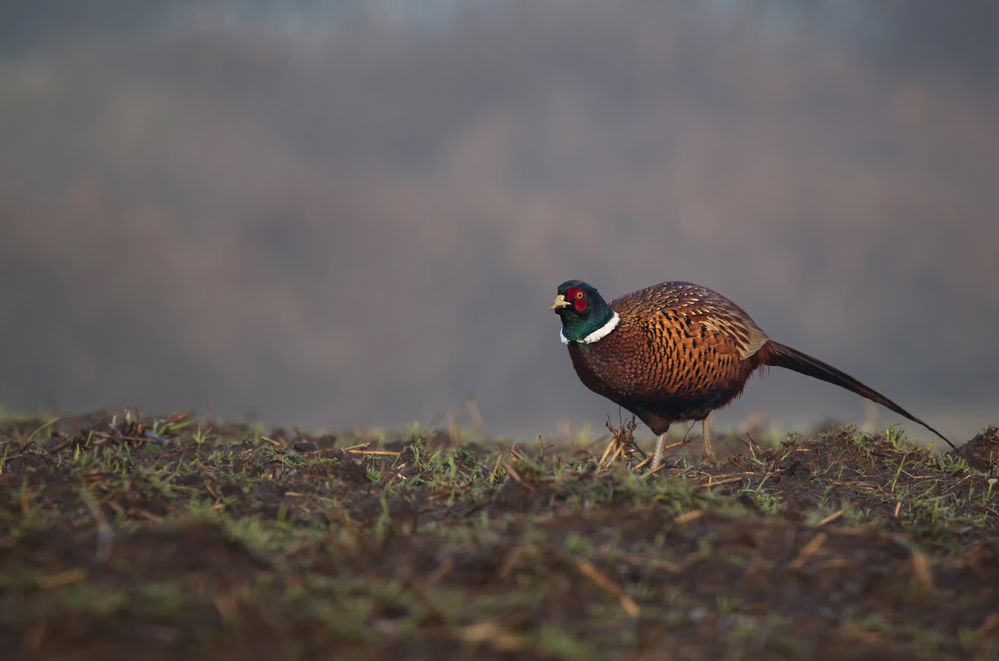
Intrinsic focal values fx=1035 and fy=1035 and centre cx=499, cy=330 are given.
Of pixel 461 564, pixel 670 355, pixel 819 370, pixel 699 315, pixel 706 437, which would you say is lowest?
pixel 461 564

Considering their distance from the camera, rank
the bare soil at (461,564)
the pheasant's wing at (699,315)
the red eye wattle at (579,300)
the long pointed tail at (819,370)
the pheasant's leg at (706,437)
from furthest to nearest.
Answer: the long pointed tail at (819,370)
the pheasant's leg at (706,437)
the pheasant's wing at (699,315)
the red eye wattle at (579,300)
the bare soil at (461,564)

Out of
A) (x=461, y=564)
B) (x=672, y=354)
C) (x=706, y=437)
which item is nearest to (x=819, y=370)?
(x=706, y=437)

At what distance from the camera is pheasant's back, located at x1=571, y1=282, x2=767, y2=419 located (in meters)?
6.83

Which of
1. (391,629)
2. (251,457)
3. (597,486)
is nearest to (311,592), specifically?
(391,629)

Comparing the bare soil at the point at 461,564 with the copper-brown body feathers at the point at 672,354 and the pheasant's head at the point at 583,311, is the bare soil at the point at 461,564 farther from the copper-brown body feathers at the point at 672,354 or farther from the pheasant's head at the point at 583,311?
the pheasant's head at the point at 583,311

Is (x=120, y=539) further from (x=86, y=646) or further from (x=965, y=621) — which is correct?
(x=965, y=621)

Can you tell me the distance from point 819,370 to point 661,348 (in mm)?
1586

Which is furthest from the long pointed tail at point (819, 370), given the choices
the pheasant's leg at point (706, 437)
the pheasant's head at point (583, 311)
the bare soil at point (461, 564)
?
the bare soil at point (461, 564)

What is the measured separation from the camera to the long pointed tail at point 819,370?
7578mm

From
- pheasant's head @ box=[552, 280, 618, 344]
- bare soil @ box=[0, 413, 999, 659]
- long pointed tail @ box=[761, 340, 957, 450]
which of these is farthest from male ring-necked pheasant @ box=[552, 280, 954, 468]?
bare soil @ box=[0, 413, 999, 659]

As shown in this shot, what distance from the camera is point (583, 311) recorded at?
6.79 metres

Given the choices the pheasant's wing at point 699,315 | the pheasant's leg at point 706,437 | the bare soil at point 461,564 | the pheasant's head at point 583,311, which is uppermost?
the pheasant's wing at point 699,315

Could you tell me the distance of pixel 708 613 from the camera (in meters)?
3.38

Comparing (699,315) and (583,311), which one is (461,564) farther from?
(699,315)
